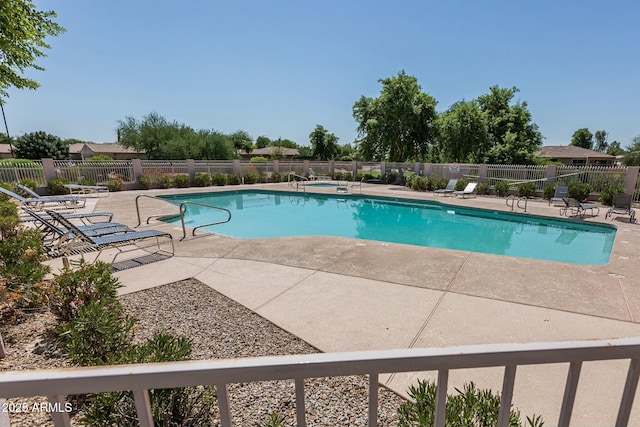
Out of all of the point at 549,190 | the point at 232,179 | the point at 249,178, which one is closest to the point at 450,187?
the point at 549,190

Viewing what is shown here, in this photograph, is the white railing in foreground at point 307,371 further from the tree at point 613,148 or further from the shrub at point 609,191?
the tree at point 613,148

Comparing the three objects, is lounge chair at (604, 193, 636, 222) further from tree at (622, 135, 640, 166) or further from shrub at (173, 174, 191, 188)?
tree at (622, 135, 640, 166)

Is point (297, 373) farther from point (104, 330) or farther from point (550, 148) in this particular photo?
point (550, 148)

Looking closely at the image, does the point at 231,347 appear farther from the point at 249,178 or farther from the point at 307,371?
the point at 249,178

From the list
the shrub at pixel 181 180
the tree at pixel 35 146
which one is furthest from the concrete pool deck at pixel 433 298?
the tree at pixel 35 146

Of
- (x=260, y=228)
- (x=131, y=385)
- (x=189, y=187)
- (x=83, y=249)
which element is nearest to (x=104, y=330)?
(x=131, y=385)

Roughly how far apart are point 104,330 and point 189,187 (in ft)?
58.9

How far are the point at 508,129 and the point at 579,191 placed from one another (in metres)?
12.8

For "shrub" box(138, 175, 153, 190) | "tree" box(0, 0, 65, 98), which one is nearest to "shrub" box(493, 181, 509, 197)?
"tree" box(0, 0, 65, 98)

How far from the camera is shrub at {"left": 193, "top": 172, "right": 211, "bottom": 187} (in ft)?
62.0

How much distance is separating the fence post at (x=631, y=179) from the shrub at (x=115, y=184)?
2437 centimetres

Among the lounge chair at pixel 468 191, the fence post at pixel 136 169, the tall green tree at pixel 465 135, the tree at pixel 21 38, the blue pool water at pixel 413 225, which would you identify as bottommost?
the blue pool water at pixel 413 225

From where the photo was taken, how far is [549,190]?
13.8 metres

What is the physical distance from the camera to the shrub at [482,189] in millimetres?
16047
